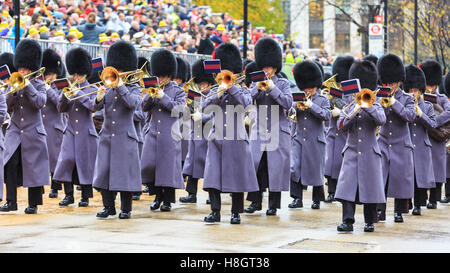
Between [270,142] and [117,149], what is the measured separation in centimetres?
190

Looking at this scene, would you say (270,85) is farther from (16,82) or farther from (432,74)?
(432,74)

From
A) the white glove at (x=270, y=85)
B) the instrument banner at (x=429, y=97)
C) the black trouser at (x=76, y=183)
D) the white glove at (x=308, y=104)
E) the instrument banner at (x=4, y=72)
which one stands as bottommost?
the black trouser at (x=76, y=183)

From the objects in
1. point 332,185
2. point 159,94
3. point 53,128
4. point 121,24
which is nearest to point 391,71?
point 159,94

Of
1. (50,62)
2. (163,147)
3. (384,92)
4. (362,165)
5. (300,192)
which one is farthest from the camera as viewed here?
(50,62)

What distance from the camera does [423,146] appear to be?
39.5 feet

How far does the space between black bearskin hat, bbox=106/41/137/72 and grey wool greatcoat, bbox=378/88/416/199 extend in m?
2.94

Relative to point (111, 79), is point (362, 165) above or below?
below

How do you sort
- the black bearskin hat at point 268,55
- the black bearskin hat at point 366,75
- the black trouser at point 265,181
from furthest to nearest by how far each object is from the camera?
the black trouser at point 265,181
the black bearskin hat at point 268,55
the black bearskin hat at point 366,75

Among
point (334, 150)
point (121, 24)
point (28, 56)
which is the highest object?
point (121, 24)

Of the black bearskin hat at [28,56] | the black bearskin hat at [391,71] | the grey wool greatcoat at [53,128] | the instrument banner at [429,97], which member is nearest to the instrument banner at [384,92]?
the black bearskin hat at [391,71]

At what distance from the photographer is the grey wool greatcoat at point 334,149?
13.2m

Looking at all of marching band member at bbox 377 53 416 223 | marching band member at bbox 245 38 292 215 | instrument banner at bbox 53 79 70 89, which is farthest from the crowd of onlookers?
marching band member at bbox 377 53 416 223

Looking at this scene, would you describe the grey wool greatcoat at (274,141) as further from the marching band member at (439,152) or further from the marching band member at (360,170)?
the marching band member at (439,152)
